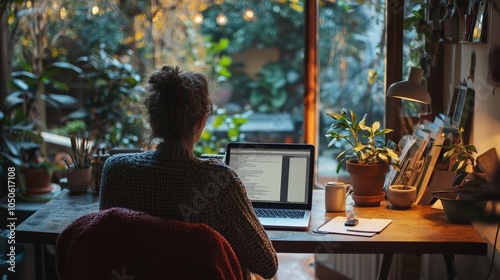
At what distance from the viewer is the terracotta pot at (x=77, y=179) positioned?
2.71 metres

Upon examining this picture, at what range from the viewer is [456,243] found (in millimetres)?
2033

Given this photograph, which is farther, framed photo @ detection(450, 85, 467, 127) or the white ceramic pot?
framed photo @ detection(450, 85, 467, 127)

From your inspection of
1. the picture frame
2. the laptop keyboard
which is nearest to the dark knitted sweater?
the laptop keyboard

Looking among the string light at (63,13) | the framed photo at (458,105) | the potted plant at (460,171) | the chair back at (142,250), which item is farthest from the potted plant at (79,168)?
the string light at (63,13)

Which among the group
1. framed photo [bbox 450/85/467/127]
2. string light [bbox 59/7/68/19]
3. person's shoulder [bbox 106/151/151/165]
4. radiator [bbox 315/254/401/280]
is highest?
string light [bbox 59/7/68/19]

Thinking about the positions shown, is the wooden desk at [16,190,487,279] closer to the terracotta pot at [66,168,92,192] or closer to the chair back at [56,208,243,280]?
the terracotta pot at [66,168,92,192]

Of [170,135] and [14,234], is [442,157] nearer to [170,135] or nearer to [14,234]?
[170,135]

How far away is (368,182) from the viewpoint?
247cm

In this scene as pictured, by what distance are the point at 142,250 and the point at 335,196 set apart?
3.51 feet

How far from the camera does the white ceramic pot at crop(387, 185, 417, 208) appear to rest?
242 cm

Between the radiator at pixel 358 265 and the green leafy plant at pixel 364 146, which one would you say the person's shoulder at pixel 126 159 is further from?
the radiator at pixel 358 265

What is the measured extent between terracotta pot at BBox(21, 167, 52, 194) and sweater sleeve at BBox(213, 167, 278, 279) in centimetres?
210

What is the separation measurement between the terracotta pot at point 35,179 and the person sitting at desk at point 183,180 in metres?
1.85

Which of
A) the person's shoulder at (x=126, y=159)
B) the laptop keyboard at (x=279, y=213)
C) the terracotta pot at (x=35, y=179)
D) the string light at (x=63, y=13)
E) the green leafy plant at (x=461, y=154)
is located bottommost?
the terracotta pot at (x=35, y=179)
